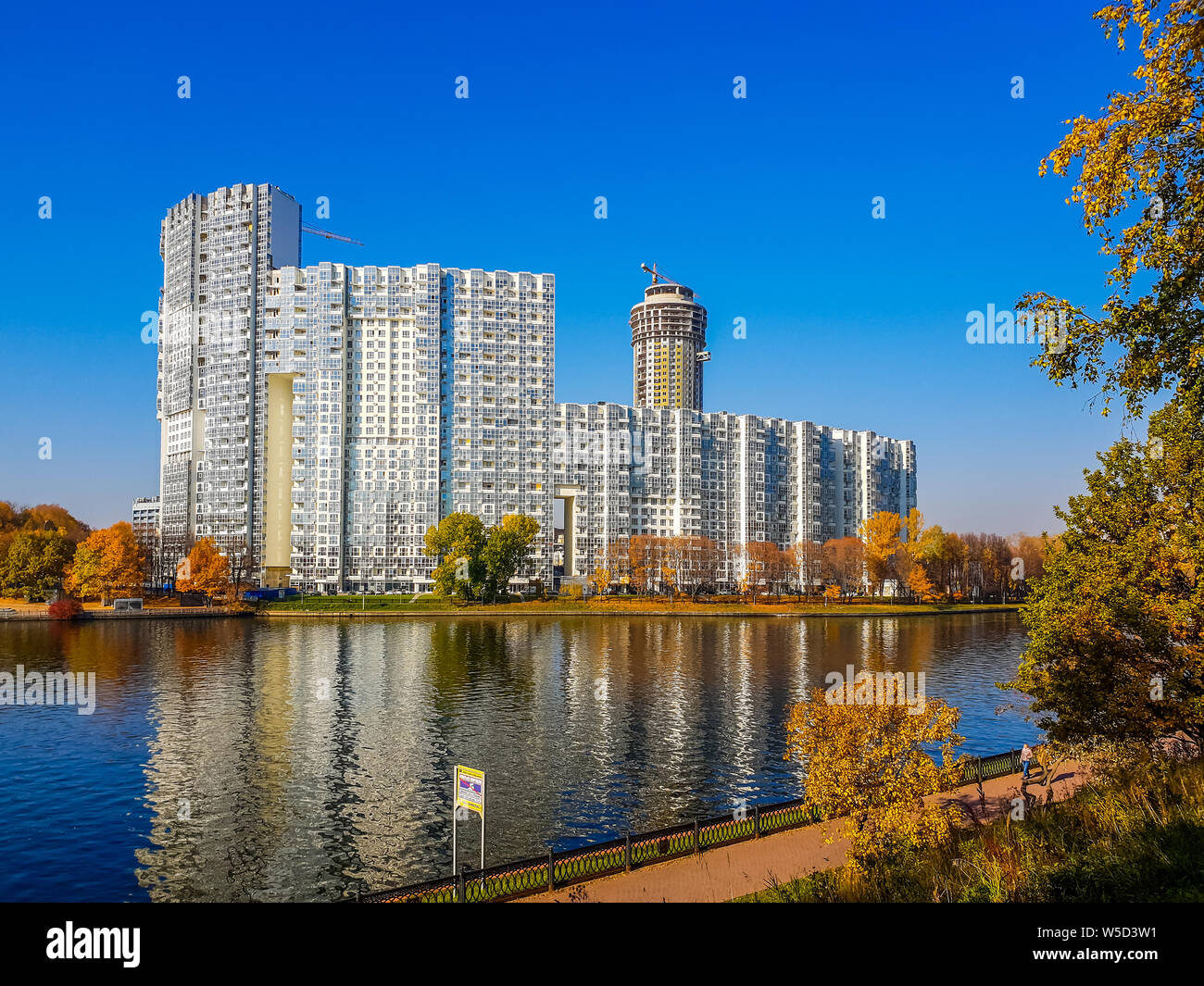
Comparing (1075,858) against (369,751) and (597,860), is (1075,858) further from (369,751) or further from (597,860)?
(369,751)

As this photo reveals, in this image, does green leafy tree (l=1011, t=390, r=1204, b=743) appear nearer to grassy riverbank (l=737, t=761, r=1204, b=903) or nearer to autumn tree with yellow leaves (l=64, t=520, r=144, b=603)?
grassy riverbank (l=737, t=761, r=1204, b=903)

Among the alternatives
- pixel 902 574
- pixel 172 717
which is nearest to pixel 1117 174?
pixel 172 717

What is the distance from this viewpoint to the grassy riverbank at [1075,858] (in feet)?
46.1

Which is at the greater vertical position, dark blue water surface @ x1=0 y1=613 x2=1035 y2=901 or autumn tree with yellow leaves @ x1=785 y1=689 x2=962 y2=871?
autumn tree with yellow leaves @ x1=785 y1=689 x2=962 y2=871

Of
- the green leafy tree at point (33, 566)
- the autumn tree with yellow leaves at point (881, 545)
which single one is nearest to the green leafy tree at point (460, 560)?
the green leafy tree at point (33, 566)

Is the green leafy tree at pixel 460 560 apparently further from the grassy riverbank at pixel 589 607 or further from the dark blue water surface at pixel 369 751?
the dark blue water surface at pixel 369 751

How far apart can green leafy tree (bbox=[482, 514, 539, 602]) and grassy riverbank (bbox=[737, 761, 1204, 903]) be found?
128723mm

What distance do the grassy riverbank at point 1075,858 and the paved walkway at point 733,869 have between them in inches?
54.9

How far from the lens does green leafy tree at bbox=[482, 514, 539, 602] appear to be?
15088 centimetres
